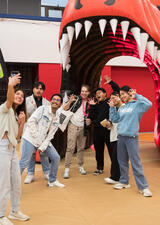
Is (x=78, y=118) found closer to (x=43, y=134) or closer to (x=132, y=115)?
(x=43, y=134)

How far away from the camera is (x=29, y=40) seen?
317 inches

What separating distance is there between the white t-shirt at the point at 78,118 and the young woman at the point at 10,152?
1530mm

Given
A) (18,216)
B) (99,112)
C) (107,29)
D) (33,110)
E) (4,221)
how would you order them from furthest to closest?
1. (107,29)
2. (99,112)
3. (33,110)
4. (18,216)
5. (4,221)

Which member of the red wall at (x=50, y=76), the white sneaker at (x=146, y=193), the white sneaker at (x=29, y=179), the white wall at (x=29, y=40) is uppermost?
the white wall at (x=29, y=40)

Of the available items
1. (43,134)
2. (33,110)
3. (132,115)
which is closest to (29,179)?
(43,134)

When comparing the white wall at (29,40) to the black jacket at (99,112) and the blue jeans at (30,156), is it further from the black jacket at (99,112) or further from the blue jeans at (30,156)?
the blue jeans at (30,156)

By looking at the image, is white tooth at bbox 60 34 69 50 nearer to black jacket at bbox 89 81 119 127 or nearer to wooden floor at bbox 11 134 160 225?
black jacket at bbox 89 81 119 127

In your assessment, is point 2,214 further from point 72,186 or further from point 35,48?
point 35,48

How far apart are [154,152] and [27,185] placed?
3075 millimetres

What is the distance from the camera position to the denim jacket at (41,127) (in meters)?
3.05

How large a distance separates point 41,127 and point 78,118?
82cm

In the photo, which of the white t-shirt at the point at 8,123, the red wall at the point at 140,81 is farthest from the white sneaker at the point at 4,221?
the red wall at the point at 140,81

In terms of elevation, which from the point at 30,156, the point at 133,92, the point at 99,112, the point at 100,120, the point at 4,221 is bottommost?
the point at 4,221

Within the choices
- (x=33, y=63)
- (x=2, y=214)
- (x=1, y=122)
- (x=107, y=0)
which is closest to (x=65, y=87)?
(x=107, y=0)
